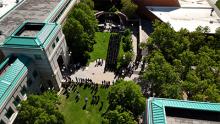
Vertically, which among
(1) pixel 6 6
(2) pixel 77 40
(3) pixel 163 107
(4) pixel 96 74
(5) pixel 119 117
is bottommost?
(4) pixel 96 74

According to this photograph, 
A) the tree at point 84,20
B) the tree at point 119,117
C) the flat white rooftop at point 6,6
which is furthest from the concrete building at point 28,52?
the tree at point 119,117

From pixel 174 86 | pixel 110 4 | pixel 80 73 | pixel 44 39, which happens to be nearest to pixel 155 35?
pixel 174 86

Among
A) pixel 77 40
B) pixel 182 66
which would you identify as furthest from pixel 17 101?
pixel 182 66

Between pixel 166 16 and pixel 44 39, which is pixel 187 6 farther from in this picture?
pixel 44 39

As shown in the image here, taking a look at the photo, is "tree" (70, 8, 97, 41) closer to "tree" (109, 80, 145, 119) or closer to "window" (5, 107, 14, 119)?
"tree" (109, 80, 145, 119)

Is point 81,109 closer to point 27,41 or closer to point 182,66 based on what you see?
point 27,41

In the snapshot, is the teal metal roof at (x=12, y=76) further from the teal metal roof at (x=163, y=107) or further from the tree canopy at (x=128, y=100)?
the teal metal roof at (x=163, y=107)
